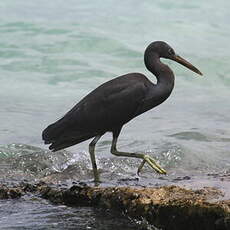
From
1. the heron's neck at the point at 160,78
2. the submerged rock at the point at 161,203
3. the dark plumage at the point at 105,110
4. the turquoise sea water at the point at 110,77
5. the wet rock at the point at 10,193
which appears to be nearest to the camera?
the submerged rock at the point at 161,203

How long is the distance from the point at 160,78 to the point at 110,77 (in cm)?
703

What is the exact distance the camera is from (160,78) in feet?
23.1

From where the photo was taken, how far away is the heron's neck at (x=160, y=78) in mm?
6914

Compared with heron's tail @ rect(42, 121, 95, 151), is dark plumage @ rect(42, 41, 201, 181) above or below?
above

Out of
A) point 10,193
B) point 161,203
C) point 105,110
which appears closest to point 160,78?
point 105,110

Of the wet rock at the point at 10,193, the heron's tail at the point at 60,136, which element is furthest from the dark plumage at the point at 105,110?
the wet rock at the point at 10,193

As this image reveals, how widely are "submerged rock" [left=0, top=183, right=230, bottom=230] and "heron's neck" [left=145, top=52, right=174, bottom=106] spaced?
4.31 feet

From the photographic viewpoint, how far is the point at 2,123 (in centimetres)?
1080

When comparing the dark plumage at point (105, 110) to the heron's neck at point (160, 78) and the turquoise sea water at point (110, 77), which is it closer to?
the heron's neck at point (160, 78)

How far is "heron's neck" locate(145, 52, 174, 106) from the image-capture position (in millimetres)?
6914

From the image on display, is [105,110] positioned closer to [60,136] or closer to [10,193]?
[60,136]

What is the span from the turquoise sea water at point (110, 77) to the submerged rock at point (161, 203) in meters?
0.52

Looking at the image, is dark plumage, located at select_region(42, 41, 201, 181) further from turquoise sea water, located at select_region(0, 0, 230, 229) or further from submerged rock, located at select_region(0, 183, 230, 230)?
submerged rock, located at select_region(0, 183, 230, 230)

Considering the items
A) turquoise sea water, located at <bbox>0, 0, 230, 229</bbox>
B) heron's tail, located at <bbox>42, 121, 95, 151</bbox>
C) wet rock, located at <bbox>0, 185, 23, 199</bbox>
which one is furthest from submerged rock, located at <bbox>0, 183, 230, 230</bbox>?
heron's tail, located at <bbox>42, 121, 95, 151</bbox>
